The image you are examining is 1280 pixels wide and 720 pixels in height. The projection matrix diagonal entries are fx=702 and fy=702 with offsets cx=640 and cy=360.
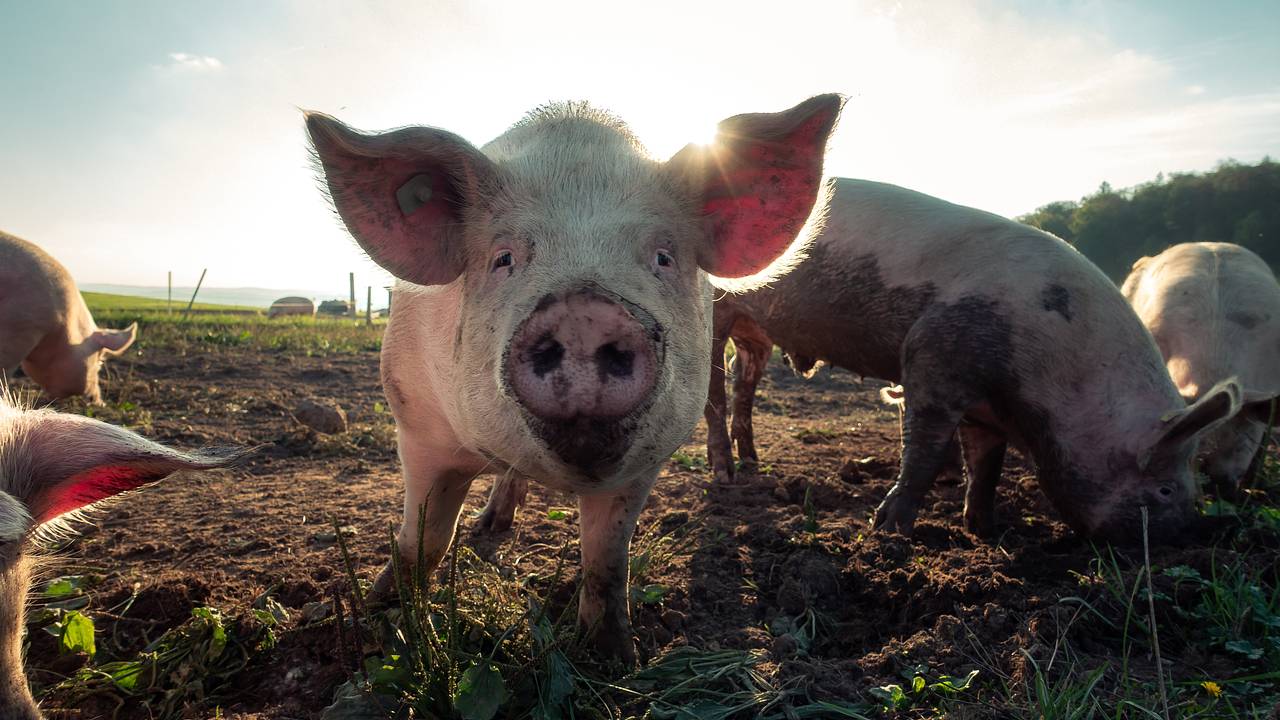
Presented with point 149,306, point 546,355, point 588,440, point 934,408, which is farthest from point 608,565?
point 149,306

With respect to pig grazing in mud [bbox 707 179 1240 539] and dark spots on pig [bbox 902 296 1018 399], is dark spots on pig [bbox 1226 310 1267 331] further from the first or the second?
dark spots on pig [bbox 902 296 1018 399]

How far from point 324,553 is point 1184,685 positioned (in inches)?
131

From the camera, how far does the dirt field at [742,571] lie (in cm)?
224

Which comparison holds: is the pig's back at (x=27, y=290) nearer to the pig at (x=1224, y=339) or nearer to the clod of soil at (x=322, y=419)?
the clod of soil at (x=322, y=419)

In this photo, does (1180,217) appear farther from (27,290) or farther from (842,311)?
(27,290)

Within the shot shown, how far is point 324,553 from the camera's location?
330 centimetres

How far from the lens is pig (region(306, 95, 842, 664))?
1.58 m

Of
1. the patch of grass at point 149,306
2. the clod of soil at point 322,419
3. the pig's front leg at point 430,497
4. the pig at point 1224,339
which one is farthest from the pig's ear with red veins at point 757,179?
the patch of grass at point 149,306

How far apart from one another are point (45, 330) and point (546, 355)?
28.6 feet

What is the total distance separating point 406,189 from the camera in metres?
2.14

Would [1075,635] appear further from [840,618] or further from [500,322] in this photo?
[500,322]

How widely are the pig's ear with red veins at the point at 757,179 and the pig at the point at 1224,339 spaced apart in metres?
2.85

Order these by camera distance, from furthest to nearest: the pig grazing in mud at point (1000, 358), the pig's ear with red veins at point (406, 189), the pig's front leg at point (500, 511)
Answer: the pig's front leg at point (500, 511), the pig grazing in mud at point (1000, 358), the pig's ear with red veins at point (406, 189)

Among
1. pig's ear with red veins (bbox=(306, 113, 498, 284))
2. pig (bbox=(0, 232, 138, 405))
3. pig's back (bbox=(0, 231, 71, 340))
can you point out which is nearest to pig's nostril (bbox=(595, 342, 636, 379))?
pig's ear with red veins (bbox=(306, 113, 498, 284))
